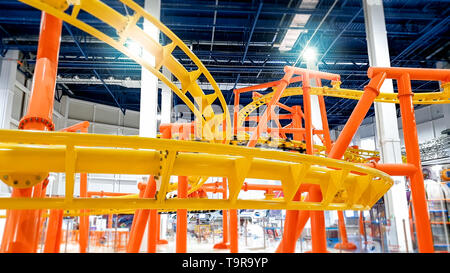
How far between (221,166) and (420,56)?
1925cm

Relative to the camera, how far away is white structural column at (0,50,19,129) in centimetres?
1563

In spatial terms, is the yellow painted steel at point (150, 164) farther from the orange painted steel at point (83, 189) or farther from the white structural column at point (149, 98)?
the white structural column at point (149, 98)

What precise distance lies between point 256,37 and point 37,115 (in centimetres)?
1549

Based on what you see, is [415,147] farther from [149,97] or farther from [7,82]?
[7,82]

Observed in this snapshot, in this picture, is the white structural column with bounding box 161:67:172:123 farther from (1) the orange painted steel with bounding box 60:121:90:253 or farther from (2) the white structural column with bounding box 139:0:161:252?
(1) the orange painted steel with bounding box 60:121:90:253

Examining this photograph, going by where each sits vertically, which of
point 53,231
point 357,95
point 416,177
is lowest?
point 53,231

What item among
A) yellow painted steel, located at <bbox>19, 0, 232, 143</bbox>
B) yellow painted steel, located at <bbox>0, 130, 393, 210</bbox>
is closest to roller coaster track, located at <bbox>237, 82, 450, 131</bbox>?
yellow painted steel, located at <bbox>19, 0, 232, 143</bbox>

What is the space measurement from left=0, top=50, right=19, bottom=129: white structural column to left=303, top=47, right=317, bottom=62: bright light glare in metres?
15.3

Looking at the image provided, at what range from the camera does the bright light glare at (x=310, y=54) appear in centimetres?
1577

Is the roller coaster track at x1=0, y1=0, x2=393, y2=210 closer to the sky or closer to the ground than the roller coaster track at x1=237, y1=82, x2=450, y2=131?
closer to the ground

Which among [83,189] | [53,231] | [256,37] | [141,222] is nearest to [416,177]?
[141,222]

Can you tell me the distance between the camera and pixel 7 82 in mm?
16234

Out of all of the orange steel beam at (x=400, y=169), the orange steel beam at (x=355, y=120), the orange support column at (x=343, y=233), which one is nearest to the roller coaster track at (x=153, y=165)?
the orange steel beam at (x=400, y=169)

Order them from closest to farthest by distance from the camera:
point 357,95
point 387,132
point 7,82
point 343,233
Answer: point 357,95
point 343,233
point 387,132
point 7,82
